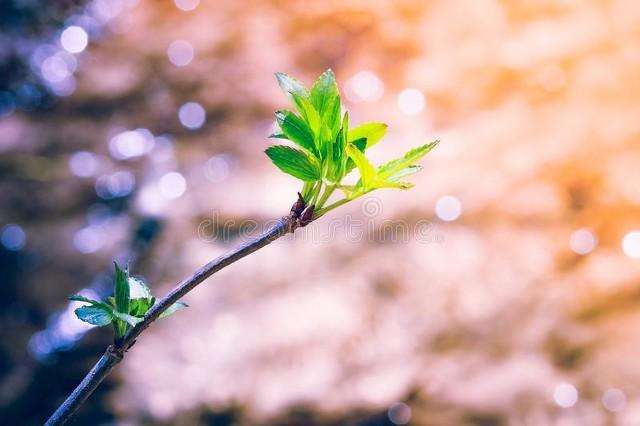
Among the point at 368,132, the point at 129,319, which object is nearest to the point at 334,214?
the point at 368,132

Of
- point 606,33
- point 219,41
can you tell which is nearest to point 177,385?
point 219,41

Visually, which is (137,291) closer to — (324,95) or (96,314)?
(96,314)

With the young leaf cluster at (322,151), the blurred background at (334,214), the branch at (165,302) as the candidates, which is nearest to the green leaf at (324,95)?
the young leaf cluster at (322,151)

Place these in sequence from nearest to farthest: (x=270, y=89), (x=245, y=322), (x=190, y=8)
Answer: (x=245, y=322) < (x=270, y=89) < (x=190, y=8)

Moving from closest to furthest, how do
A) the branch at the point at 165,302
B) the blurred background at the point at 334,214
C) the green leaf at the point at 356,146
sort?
the branch at the point at 165,302 < the green leaf at the point at 356,146 < the blurred background at the point at 334,214

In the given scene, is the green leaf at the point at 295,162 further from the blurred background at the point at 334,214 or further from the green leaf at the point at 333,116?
the blurred background at the point at 334,214

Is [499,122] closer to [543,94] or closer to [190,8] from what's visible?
[543,94]
